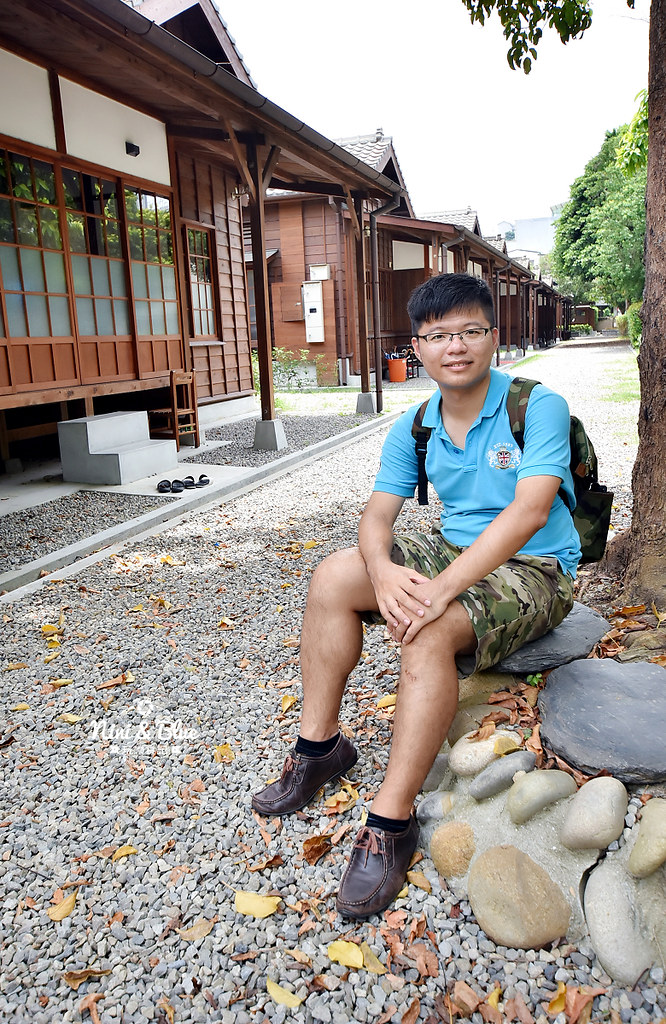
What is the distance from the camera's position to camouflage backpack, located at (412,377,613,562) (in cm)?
228

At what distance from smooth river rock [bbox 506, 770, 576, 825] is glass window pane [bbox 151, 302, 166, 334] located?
7684 mm

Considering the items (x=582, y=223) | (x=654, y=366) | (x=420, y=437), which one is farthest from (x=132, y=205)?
(x=582, y=223)

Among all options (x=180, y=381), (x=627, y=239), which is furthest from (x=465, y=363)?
(x=627, y=239)

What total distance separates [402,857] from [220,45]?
36.9 ft

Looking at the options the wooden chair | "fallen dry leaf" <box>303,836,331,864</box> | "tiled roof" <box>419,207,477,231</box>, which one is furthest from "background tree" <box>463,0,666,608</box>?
"tiled roof" <box>419,207,477,231</box>

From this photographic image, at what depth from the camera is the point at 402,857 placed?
1968 millimetres

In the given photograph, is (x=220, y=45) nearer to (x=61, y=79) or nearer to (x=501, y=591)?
(x=61, y=79)

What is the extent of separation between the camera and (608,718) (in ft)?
6.84

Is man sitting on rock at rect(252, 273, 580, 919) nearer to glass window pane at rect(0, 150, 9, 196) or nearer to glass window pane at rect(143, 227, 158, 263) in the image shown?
glass window pane at rect(0, 150, 9, 196)

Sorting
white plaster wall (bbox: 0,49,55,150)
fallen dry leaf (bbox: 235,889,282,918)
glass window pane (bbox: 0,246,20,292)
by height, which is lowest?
fallen dry leaf (bbox: 235,889,282,918)

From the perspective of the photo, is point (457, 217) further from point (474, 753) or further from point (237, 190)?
point (474, 753)

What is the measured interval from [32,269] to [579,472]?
587 centimetres

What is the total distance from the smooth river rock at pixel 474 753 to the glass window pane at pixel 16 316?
561 cm

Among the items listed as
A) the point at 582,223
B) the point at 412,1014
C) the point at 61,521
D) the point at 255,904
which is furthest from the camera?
the point at 582,223
